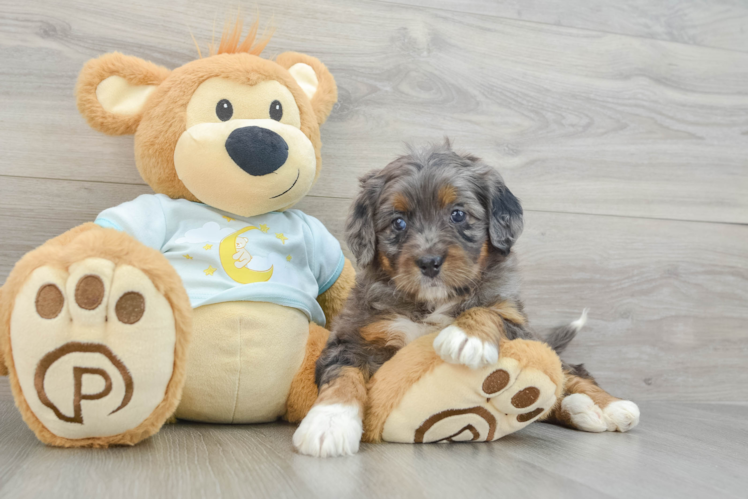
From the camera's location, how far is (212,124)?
175 cm

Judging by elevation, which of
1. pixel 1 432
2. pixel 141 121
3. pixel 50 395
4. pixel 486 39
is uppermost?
pixel 486 39

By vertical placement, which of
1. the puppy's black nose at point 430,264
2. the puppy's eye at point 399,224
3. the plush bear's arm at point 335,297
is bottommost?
the plush bear's arm at point 335,297

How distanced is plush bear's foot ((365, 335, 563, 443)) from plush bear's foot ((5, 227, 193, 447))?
0.56 meters

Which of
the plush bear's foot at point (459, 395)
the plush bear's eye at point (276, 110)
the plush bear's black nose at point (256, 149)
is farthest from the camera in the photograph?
the plush bear's eye at point (276, 110)

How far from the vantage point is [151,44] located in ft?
7.10

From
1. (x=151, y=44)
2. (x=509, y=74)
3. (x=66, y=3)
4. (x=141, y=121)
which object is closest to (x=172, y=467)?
(x=141, y=121)

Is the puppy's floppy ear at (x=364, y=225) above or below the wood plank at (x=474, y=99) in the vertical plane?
below

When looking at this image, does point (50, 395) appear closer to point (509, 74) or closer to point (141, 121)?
point (141, 121)

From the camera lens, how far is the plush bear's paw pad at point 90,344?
4.15 ft

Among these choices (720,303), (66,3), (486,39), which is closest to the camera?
(66,3)

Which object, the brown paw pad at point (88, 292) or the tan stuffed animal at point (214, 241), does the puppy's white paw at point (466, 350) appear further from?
the brown paw pad at point (88, 292)

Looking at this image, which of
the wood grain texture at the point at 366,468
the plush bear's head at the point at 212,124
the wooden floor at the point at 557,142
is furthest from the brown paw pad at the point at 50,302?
the plush bear's head at the point at 212,124

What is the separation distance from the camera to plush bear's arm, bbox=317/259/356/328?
2.09 m

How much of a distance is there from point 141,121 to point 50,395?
0.89 m
